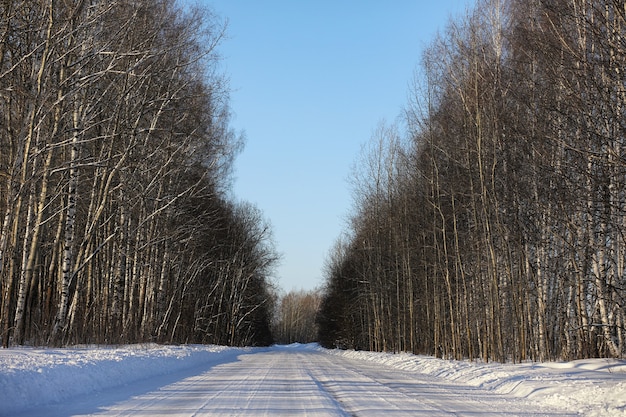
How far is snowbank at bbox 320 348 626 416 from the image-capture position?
769 cm

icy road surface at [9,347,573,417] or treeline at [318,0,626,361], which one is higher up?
treeline at [318,0,626,361]

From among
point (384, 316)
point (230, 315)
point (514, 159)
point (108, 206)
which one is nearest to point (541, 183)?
point (514, 159)

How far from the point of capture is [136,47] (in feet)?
54.4

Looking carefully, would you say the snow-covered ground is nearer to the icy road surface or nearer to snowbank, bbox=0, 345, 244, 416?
snowbank, bbox=0, 345, 244, 416

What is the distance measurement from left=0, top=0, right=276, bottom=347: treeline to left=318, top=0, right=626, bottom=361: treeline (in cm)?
1030

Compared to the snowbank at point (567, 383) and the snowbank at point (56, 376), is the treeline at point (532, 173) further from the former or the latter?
the snowbank at point (56, 376)

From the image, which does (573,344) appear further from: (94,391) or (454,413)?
(94,391)

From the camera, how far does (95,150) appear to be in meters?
18.3

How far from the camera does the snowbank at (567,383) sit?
7.69 meters

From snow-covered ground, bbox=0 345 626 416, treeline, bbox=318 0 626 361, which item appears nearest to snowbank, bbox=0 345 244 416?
snow-covered ground, bbox=0 345 626 416

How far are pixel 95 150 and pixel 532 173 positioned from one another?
15.1 meters

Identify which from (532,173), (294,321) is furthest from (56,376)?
(294,321)

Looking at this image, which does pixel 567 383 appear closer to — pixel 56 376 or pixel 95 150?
pixel 56 376

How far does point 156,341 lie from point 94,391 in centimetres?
1628
